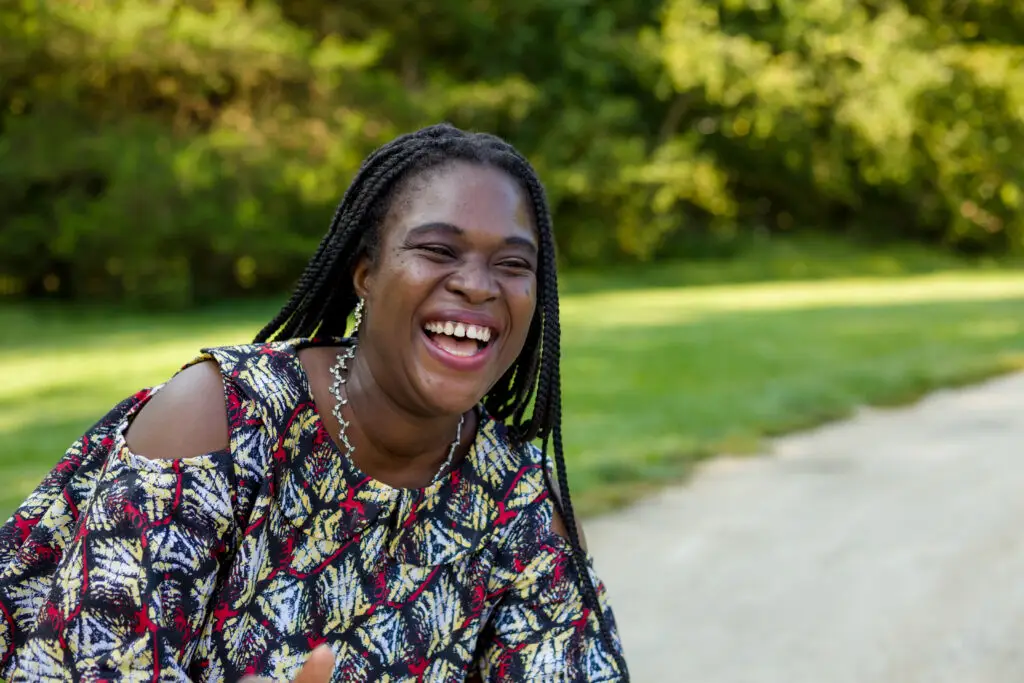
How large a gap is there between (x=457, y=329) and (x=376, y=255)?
0.26m

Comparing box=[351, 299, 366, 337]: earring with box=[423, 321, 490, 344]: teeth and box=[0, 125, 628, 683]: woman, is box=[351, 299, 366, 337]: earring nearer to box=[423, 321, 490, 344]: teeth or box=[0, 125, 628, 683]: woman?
box=[0, 125, 628, 683]: woman

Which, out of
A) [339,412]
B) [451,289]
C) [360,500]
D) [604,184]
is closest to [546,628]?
[360,500]

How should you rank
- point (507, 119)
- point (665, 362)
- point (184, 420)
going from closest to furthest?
point (184, 420), point (665, 362), point (507, 119)

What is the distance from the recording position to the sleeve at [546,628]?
231 centimetres

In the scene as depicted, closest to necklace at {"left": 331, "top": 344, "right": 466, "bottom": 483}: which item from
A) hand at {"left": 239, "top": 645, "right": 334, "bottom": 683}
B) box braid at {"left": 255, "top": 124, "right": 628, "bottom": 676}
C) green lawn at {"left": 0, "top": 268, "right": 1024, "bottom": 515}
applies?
box braid at {"left": 255, "top": 124, "right": 628, "bottom": 676}

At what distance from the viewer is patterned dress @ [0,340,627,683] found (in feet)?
6.23

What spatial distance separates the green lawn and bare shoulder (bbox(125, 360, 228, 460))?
3255mm

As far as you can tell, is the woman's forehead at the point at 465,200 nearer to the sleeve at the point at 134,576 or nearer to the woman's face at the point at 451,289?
the woman's face at the point at 451,289

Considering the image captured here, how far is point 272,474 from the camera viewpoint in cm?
211

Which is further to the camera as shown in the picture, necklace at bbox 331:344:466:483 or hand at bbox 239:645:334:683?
necklace at bbox 331:344:466:483

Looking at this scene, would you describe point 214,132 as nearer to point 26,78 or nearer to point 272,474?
point 26,78

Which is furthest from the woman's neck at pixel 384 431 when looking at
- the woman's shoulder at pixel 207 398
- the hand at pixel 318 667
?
the hand at pixel 318 667

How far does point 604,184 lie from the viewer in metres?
20.2

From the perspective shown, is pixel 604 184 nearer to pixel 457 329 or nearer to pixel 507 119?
pixel 507 119
